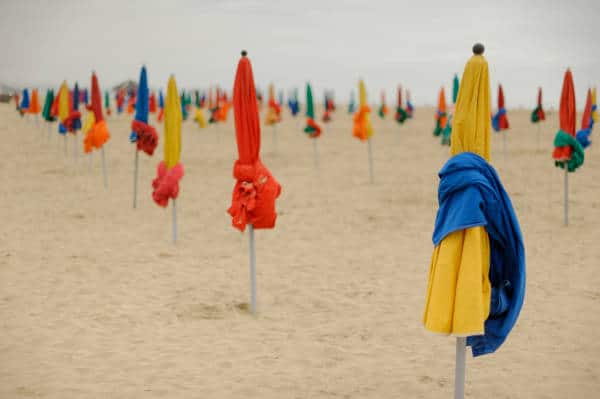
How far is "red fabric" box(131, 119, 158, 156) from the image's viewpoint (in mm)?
12508

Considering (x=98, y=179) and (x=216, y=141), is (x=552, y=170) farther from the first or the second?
(x=216, y=141)

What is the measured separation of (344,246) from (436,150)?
15839 millimetres

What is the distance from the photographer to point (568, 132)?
10.8m

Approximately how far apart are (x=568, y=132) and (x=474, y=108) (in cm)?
827

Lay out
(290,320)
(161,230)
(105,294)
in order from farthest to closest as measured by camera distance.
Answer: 1. (161,230)
2. (105,294)
3. (290,320)

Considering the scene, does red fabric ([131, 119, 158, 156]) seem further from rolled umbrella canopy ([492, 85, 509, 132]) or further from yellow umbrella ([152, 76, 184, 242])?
rolled umbrella canopy ([492, 85, 509, 132])

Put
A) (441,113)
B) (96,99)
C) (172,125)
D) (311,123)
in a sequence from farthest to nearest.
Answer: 1. (441,113)
2. (311,123)
3. (96,99)
4. (172,125)

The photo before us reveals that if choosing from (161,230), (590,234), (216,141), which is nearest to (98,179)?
(161,230)

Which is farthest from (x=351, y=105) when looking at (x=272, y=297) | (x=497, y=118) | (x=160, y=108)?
(x=272, y=297)

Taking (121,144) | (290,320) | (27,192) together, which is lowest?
(290,320)

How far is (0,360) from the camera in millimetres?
5629

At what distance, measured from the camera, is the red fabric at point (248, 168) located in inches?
271

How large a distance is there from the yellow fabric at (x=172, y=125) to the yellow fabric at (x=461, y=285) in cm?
744

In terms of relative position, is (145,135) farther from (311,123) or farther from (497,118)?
(497,118)
